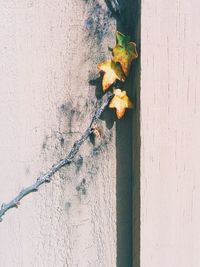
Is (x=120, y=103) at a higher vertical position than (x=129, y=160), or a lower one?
higher

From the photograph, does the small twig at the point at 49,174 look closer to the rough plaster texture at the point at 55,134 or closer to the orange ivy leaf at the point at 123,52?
the rough plaster texture at the point at 55,134

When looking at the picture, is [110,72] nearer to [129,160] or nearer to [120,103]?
[120,103]

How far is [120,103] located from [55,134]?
20 centimetres

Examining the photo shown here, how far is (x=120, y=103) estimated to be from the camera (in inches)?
45.9

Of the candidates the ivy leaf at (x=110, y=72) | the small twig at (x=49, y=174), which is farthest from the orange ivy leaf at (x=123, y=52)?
the small twig at (x=49, y=174)
